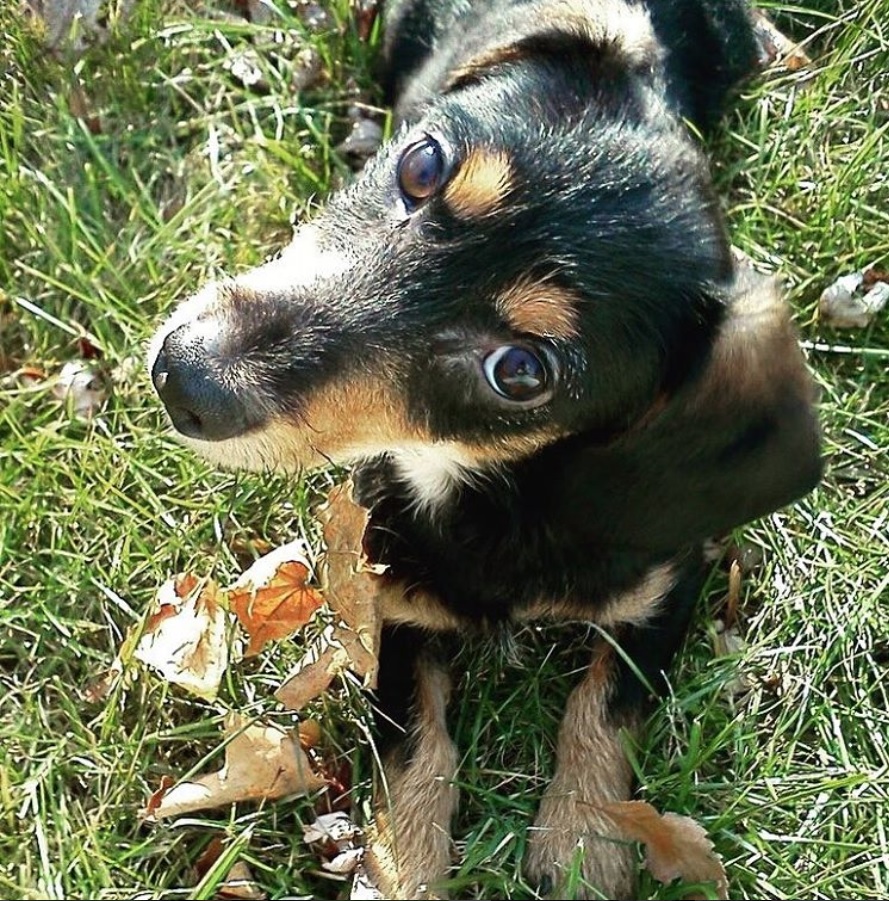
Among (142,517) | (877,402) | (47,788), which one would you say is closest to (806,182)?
(877,402)

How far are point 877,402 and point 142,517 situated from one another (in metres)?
2.33

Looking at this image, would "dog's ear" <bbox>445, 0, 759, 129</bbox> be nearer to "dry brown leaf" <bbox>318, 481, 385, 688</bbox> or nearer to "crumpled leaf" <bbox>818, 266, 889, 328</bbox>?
"crumpled leaf" <bbox>818, 266, 889, 328</bbox>

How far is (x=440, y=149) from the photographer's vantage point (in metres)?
2.89

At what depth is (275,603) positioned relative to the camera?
3.62 meters

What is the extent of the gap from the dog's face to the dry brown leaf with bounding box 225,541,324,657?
651 millimetres

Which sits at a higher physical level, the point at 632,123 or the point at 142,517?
the point at 632,123

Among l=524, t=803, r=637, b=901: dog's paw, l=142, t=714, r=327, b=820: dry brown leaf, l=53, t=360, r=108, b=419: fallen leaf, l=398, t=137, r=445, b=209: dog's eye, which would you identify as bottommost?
l=524, t=803, r=637, b=901: dog's paw

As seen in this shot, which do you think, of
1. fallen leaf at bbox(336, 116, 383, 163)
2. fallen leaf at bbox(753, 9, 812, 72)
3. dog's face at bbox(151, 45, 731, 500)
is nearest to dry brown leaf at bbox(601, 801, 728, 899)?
dog's face at bbox(151, 45, 731, 500)

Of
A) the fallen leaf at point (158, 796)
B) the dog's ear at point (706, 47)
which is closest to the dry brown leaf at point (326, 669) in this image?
the fallen leaf at point (158, 796)

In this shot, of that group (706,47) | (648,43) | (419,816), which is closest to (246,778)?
(419,816)

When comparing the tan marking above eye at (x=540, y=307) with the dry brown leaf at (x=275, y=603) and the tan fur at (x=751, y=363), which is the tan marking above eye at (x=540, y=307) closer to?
the tan fur at (x=751, y=363)

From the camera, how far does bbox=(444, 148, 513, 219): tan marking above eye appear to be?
2793 millimetres

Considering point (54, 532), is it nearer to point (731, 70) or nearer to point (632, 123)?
point (632, 123)

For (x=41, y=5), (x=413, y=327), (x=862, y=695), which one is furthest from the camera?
(x=41, y=5)
